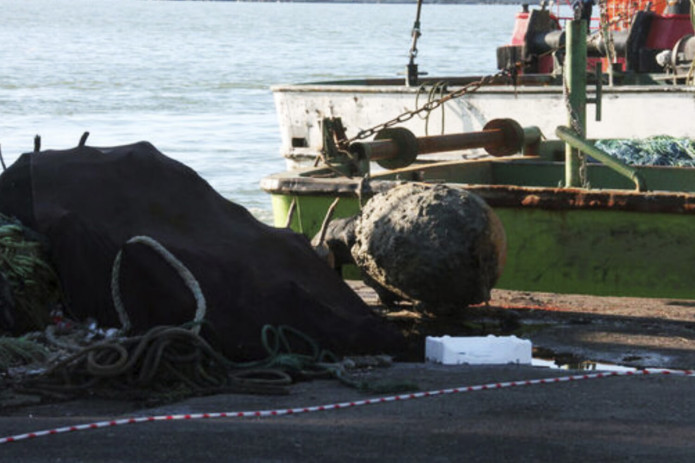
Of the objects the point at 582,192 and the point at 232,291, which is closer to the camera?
the point at 232,291

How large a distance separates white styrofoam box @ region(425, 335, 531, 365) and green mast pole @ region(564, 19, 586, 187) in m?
3.29

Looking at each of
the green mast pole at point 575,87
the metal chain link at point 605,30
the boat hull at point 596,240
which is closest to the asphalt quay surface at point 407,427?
the boat hull at point 596,240

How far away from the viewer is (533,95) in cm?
1529

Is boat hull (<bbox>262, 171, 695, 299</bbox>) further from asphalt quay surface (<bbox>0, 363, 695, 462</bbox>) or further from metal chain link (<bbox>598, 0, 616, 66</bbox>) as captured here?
metal chain link (<bbox>598, 0, 616, 66</bbox>)

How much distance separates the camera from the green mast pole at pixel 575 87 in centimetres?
1066

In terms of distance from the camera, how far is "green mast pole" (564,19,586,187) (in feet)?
35.0

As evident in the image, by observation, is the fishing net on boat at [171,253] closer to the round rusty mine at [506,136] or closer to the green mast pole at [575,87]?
the green mast pole at [575,87]

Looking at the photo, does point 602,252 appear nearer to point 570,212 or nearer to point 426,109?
point 570,212

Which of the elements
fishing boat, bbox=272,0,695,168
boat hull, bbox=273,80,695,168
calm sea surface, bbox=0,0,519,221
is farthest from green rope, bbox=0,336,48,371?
calm sea surface, bbox=0,0,519,221

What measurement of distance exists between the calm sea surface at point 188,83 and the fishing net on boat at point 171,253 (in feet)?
38.2

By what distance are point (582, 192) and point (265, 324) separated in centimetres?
293

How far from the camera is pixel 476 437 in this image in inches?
226

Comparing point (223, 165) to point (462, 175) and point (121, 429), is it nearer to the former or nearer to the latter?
point (462, 175)

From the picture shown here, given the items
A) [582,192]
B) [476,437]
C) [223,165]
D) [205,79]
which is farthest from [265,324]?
[205,79]
